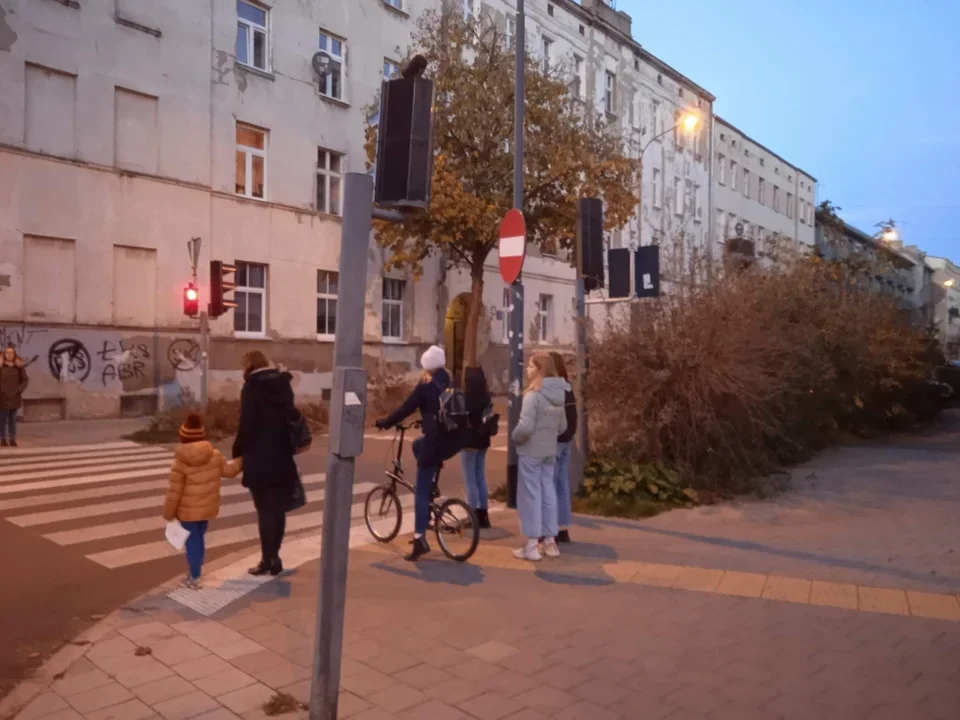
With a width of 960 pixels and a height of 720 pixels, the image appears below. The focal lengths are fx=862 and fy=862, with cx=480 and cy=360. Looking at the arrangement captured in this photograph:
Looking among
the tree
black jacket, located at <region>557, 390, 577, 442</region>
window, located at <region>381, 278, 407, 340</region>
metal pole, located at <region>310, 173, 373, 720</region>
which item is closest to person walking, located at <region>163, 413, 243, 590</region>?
metal pole, located at <region>310, 173, 373, 720</region>

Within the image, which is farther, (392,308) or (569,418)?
(392,308)

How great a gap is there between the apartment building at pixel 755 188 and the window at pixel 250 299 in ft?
89.0

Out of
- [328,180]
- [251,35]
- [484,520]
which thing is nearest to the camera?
[484,520]

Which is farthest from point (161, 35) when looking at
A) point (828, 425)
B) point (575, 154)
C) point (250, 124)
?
point (828, 425)

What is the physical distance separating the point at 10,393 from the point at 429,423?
1100 centimetres

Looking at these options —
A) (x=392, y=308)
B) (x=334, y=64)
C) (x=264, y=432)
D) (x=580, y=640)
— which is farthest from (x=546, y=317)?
(x=580, y=640)

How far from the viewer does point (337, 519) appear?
3.91 metres

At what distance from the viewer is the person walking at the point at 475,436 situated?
7.68 m

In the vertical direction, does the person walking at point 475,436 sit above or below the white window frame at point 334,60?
below

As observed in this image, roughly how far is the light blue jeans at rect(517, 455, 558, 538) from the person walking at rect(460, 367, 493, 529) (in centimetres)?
56

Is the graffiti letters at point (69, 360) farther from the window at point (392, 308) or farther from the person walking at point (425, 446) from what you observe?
the person walking at point (425, 446)

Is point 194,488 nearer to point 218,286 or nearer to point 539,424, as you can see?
point 539,424

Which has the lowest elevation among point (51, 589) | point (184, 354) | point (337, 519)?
point (51, 589)

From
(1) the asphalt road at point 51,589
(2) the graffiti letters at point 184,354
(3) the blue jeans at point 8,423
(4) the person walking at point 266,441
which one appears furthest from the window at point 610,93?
(4) the person walking at point 266,441
